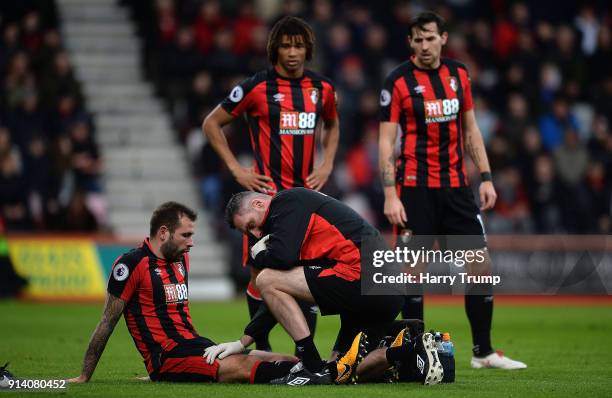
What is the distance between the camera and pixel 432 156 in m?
9.68

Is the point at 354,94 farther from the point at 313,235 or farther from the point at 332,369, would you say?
the point at 332,369

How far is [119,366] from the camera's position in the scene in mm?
9664

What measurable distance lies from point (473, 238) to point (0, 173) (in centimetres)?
1046

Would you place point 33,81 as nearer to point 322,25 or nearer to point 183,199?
point 183,199

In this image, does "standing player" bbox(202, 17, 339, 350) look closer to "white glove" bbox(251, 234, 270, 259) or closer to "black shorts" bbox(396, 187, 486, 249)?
"black shorts" bbox(396, 187, 486, 249)

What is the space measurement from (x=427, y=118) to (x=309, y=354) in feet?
8.38

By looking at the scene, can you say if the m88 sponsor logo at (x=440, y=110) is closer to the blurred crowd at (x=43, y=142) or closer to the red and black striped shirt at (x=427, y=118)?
the red and black striped shirt at (x=427, y=118)

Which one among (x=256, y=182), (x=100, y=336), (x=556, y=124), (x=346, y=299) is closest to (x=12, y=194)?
(x=556, y=124)

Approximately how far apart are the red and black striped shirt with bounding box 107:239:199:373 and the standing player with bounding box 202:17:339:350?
141cm

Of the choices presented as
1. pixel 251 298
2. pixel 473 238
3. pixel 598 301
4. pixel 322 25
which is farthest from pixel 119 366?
pixel 322 25

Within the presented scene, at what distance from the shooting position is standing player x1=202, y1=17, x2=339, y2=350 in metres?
9.53

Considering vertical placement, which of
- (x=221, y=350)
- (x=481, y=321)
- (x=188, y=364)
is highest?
(x=221, y=350)

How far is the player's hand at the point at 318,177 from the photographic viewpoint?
9.69 metres

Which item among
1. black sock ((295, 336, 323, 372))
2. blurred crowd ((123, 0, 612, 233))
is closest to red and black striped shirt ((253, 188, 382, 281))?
black sock ((295, 336, 323, 372))
